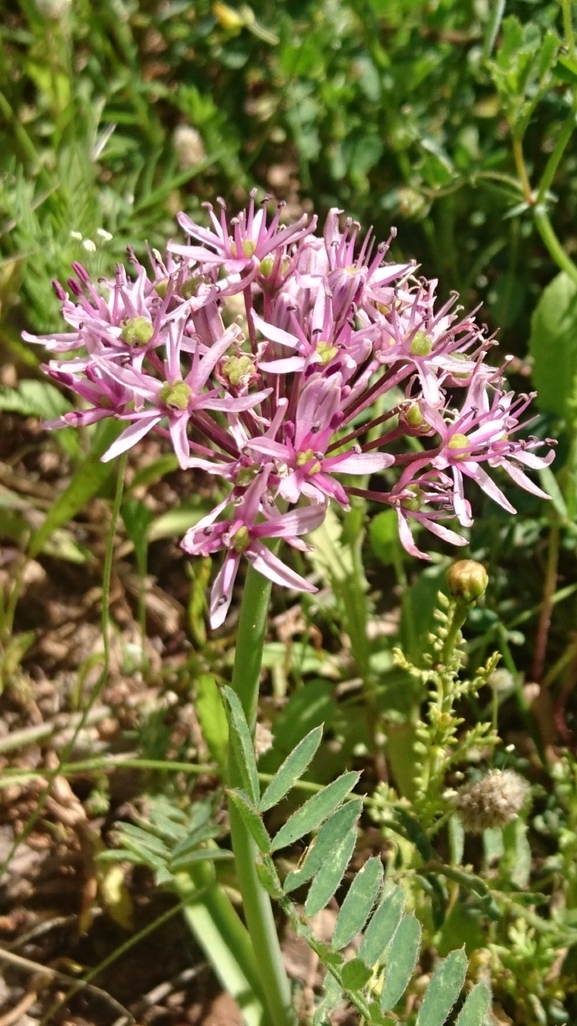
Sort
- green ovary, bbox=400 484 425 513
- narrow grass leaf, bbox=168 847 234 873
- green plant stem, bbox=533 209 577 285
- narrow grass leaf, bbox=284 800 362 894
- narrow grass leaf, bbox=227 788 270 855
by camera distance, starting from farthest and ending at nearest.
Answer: green plant stem, bbox=533 209 577 285, narrow grass leaf, bbox=168 847 234 873, green ovary, bbox=400 484 425 513, narrow grass leaf, bbox=284 800 362 894, narrow grass leaf, bbox=227 788 270 855

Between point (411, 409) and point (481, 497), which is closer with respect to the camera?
point (411, 409)

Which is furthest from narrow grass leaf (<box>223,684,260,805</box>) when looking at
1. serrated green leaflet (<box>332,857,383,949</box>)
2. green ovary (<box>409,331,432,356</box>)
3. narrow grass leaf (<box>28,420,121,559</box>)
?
narrow grass leaf (<box>28,420,121,559</box>)

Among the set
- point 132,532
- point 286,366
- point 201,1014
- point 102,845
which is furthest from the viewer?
point 132,532

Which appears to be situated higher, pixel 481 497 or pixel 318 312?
pixel 318 312

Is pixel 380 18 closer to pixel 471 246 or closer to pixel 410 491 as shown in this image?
pixel 471 246

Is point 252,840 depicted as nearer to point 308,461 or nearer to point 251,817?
point 251,817

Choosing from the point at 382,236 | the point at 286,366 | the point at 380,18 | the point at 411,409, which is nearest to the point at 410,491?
the point at 411,409

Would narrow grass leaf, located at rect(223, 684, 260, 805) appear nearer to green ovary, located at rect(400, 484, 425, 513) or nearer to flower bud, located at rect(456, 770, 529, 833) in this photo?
green ovary, located at rect(400, 484, 425, 513)
